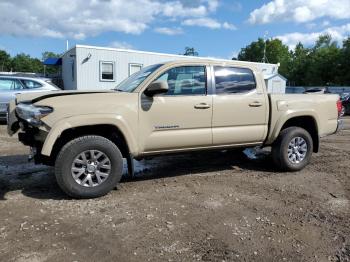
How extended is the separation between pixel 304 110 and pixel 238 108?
140cm

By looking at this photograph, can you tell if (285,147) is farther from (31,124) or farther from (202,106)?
(31,124)

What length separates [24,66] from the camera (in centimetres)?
8525

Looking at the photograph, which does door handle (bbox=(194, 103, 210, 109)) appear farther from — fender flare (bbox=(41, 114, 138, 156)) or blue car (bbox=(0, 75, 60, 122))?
blue car (bbox=(0, 75, 60, 122))

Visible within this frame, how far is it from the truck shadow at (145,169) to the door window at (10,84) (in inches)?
248

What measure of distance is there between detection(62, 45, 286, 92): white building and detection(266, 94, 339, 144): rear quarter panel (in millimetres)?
14330

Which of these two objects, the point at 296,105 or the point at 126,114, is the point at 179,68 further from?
the point at 296,105

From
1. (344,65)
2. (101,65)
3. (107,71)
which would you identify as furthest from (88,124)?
(344,65)

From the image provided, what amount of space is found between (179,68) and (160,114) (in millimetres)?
803

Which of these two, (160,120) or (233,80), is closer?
(160,120)

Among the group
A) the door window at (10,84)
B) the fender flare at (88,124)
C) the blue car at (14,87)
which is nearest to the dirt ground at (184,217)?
the fender flare at (88,124)

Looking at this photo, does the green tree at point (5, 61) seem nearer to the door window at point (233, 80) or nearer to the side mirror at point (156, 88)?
the door window at point (233, 80)

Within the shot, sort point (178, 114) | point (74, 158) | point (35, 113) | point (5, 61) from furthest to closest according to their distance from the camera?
point (5, 61)
point (178, 114)
point (74, 158)
point (35, 113)

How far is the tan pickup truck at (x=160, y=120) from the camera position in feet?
17.3

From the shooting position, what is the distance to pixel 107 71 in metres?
22.2
